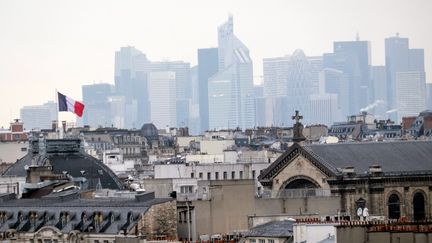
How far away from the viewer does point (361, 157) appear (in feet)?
338

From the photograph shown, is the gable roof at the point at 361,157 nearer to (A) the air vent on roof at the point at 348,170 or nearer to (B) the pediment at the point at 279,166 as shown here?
(B) the pediment at the point at 279,166

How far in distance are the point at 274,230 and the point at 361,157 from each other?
1366 inches

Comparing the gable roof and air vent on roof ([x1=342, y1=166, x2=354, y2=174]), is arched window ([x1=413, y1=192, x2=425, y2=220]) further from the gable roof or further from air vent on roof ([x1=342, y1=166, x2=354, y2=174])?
air vent on roof ([x1=342, y1=166, x2=354, y2=174])

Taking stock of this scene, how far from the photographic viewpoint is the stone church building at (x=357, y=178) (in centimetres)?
9806

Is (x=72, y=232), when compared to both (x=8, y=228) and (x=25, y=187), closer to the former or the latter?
(x=8, y=228)

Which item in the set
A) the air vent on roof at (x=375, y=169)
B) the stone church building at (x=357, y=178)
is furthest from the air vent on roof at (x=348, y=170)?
the air vent on roof at (x=375, y=169)

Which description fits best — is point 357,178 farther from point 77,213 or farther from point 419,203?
point 77,213

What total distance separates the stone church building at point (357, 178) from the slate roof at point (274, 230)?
2457cm

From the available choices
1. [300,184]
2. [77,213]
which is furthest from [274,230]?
[300,184]

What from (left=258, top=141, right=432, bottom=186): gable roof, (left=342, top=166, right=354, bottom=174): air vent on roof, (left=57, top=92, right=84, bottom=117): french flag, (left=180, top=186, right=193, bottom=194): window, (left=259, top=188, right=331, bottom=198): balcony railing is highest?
(left=57, top=92, right=84, bottom=117): french flag

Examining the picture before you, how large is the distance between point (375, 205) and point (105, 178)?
54.5ft

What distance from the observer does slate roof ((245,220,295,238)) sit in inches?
2670

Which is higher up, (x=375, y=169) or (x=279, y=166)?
(x=279, y=166)

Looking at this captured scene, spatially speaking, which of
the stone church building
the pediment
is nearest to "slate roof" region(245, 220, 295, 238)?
the stone church building
